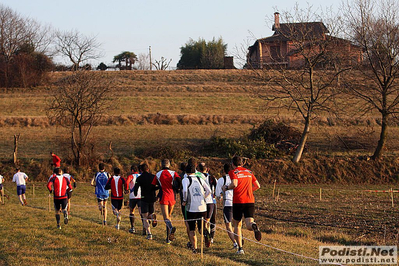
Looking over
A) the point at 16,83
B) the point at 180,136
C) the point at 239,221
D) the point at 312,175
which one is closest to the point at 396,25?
the point at 312,175

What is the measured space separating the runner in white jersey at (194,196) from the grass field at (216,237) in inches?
33.0

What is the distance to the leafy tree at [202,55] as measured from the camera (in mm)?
77812

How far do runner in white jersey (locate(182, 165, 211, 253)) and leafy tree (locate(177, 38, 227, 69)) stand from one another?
67.9m

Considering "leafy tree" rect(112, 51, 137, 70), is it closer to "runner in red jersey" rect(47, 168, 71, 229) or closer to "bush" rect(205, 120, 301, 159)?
"bush" rect(205, 120, 301, 159)

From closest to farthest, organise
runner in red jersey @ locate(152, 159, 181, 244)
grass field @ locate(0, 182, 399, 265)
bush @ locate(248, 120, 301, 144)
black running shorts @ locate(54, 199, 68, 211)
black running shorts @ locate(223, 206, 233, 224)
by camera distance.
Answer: grass field @ locate(0, 182, 399, 265)
black running shorts @ locate(223, 206, 233, 224)
runner in red jersey @ locate(152, 159, 181, 244)
black running shorts @ locate(54, 199, 68, 211)
bush @ locate(248, 120, 301, 144)

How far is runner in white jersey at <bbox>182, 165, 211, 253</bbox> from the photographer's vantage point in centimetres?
966

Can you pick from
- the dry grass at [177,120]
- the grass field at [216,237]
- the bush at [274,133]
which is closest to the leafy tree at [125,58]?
the dry grass at [177,120]

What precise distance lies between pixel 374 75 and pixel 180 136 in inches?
545

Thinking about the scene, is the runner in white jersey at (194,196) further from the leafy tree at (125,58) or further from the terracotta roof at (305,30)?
the leafy tree at (125,58)

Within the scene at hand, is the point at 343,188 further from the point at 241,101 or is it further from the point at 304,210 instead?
the point at 241,101

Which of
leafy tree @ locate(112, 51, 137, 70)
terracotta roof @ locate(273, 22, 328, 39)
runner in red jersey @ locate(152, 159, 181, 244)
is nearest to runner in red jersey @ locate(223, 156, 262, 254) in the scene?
runner in red jersey @ locate(152, 159, 181, 244)

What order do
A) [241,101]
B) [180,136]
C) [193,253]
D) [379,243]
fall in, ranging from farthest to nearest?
1. [241,101]
2. [180,136]
3. [379,243]
4. [193,253]

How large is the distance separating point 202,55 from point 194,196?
233 ft

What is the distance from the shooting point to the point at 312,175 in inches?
1057
